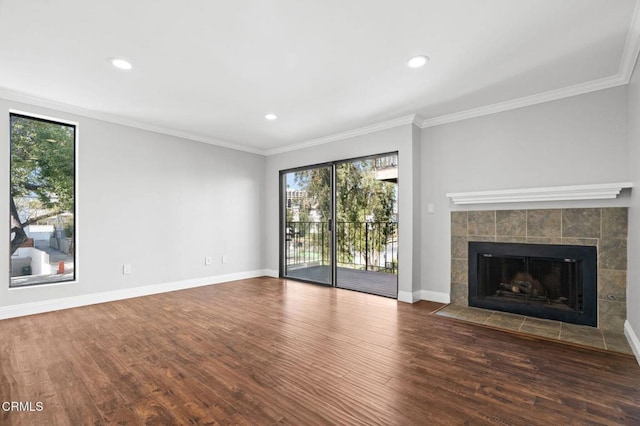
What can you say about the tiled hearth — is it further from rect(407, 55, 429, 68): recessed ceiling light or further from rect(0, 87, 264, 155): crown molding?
rect(0, 87, 264, 155): crown molding

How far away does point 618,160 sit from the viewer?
10.2ft

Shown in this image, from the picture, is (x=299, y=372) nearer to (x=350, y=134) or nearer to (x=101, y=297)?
(x=101, y=297)

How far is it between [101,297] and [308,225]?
10.7ft

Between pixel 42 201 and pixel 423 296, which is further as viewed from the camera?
pixel 423 296

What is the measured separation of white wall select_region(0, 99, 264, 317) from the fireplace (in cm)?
401

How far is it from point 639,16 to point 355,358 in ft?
10.4

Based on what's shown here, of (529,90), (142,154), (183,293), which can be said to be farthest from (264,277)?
(529,90)

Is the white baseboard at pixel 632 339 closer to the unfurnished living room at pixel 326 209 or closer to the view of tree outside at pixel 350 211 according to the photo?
the unfurnished living room at pixel 326 209

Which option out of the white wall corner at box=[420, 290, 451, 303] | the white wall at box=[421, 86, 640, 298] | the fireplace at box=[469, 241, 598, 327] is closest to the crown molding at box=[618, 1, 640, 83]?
the white wall at box=[421, 86, 640, 298]

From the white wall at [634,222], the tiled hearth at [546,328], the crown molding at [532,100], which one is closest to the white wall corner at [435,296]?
the tiled hearth at [546,328]

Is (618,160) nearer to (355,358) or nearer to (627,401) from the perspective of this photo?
(627,401)

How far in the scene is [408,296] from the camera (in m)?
4.24

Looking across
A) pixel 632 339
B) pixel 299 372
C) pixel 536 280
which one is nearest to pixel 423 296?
pixel 536 280

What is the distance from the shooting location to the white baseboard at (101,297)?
364 cm
